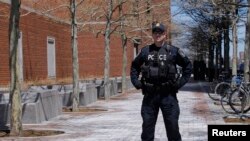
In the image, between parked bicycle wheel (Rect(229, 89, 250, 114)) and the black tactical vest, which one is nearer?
the black tactical vest

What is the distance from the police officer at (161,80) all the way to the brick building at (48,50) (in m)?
19.0

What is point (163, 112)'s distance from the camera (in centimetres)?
758

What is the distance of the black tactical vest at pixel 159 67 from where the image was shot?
7.48 m

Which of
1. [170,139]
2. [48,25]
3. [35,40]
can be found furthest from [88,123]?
[48,25]

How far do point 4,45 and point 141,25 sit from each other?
8054mm

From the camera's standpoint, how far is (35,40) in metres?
38.2

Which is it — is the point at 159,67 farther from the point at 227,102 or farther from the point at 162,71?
the point at 227,102

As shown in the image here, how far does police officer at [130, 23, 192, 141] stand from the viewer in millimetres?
7500

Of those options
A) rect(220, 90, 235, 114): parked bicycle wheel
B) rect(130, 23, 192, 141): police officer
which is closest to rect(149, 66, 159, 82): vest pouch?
rect(130, 23, 192, 141): police officer

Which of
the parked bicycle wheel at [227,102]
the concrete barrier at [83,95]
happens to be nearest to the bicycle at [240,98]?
the parked bicycle wheel at [227,102]

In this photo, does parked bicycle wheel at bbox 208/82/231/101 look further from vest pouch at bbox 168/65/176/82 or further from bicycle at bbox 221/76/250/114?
vest pouch at bbox 168/65/176/82

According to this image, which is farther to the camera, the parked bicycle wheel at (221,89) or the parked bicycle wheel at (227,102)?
the parked bicycle wheel at (221,89)

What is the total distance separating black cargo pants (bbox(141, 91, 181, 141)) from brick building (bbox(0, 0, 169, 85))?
62.5 feet

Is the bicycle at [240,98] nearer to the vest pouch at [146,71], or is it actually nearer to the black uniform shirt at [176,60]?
the black uniform shirt at [176,60]
